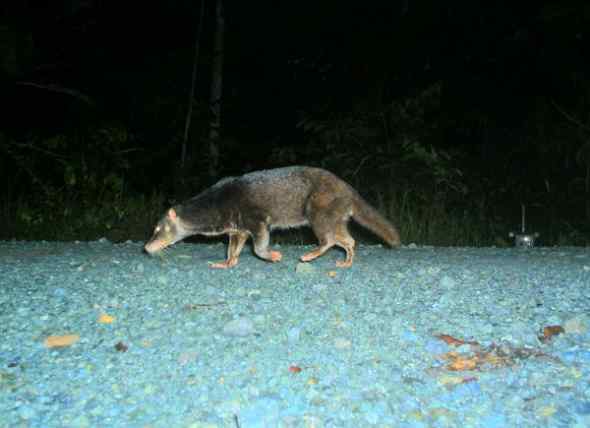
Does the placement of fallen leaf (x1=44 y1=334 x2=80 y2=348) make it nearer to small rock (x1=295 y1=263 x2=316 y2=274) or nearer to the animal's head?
small rock (x1=295 y1=263 x2=316 y2=274)

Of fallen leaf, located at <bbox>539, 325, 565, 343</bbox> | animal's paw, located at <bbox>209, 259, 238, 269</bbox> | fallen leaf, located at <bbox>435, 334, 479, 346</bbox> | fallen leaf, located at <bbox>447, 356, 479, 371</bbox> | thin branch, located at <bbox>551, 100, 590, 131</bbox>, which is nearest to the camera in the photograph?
fallen leaf, located at <bbox>447, 356, 479, 371</bbox>

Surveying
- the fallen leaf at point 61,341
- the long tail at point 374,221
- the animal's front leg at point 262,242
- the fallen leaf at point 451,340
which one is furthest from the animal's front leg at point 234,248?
the fallen leaf at point 451,340

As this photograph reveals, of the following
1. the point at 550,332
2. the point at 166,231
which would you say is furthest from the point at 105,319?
the point at 166,231

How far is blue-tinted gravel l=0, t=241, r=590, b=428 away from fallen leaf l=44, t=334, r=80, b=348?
0.14 feet

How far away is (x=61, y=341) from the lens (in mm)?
3943

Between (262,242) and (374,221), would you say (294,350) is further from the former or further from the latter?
(374,221)

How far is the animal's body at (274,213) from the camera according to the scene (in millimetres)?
7406

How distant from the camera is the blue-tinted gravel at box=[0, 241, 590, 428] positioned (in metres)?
3.00

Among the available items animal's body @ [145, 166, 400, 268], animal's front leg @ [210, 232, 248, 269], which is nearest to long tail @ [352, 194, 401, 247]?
animal's body @ [145, 166, 400, 268]

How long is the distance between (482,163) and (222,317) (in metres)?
13.1

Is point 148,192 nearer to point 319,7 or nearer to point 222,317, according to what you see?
point 319,7

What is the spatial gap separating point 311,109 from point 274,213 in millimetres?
10739

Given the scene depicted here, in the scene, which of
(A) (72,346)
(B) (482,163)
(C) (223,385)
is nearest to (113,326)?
(A) (72,346)

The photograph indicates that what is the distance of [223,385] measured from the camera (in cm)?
329
